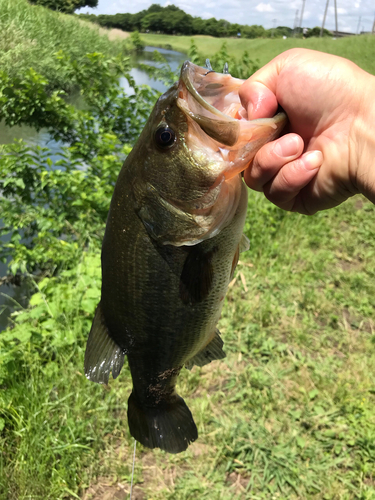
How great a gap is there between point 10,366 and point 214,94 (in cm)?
248

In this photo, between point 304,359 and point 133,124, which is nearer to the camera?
point 304,359

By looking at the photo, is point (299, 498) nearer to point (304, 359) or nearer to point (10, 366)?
point (304, 359)

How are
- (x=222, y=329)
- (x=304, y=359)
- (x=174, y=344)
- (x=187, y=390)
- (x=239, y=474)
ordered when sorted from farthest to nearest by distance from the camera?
(x=222, y=329)
(x=304, y=359)
(x=187, y=390)
(x=239, y=474)
(x=174, y=344)

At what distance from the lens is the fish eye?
1.33 metres

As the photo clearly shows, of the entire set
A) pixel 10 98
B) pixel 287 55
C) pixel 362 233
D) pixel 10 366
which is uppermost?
pixel 287 55

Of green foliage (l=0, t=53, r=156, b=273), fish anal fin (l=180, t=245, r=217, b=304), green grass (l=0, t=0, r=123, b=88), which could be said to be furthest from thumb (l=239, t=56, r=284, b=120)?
green grass (l=0, t=0, r=123, b=88)

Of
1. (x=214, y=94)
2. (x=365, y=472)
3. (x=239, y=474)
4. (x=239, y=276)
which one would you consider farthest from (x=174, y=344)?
(x=239, y=276)

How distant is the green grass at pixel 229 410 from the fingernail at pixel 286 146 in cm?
234

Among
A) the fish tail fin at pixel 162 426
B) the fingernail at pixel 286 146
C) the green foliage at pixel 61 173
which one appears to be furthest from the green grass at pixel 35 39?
the fish tail fin at pixel 162 426

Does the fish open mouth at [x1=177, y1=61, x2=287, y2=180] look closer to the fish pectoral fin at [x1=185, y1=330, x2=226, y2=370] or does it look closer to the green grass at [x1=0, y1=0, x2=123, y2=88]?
the fish pectoral fin at [x1=185, y1=330, x2=226, y2=370]

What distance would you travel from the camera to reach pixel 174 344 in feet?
5.38

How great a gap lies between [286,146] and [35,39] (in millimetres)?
11142

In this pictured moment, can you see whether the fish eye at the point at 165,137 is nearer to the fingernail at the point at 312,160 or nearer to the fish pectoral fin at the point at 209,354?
the fingernail at the point at 312,160

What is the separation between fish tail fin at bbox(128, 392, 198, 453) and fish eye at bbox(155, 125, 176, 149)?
126 cm
